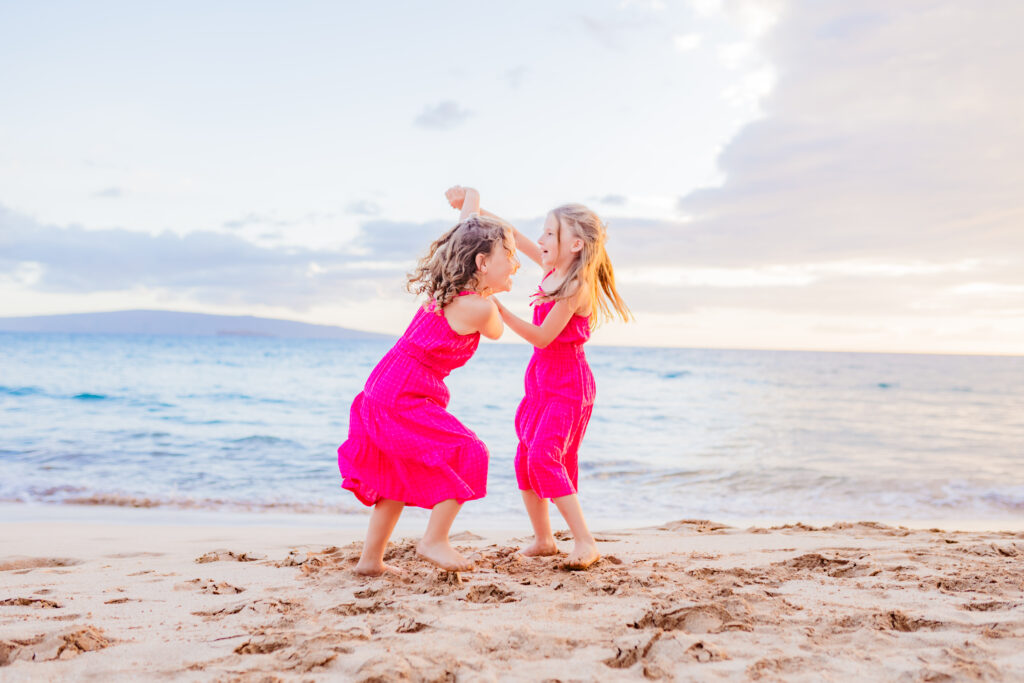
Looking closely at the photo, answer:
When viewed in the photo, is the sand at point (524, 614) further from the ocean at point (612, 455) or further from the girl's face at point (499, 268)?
the ocean at point (612, 455)

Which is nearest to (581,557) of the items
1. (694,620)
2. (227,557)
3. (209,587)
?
(694,620)

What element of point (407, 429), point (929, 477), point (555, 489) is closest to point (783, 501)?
point (929, 477)

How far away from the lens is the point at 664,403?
1808cm

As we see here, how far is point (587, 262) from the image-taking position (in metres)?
3.61

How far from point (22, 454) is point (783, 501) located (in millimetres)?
8788

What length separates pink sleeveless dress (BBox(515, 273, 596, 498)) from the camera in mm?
3637

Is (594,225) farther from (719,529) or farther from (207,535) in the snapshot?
(207,535)

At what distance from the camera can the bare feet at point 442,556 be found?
325 centimetres

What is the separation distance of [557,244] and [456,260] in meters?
0.64

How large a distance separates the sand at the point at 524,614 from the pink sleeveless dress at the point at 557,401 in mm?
530

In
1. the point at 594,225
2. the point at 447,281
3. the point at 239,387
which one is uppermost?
the point at 594,225

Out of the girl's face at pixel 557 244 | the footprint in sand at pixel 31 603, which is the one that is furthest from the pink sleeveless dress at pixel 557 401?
the footprint in sand at pixel 31 603

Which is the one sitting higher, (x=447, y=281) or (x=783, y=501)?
(x=447, y=281)

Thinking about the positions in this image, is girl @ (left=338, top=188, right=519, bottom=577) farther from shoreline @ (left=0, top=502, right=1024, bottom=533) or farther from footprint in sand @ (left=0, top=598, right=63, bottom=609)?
shoreline @ (left=0, top=502, right=1024, bottom=533)
